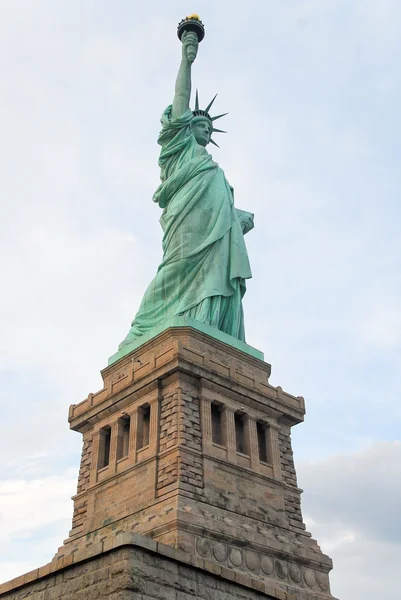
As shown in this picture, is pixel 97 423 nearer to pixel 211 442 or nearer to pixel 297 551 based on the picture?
pixel 211 442

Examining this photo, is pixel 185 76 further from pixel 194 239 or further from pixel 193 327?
pixel 193 327

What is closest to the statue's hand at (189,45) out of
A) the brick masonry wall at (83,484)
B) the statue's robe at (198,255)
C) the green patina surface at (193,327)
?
the statue's robe at (198,255)

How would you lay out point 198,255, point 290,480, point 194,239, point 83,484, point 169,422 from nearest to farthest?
1. point 169,422
2. point 290,480
3. point 83,484
4. point 198,255
5. point 194,239

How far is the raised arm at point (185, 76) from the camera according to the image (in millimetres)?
33594

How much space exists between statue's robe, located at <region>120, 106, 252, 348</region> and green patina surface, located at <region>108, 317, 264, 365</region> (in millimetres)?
634

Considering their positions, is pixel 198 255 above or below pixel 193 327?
above

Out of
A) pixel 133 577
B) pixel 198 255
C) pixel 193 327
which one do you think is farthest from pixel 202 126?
pixel 133 577

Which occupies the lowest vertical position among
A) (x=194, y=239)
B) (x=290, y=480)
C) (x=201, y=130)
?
(x=290, y=480)

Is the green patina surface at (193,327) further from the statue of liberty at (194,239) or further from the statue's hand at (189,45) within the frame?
the statue's hand at (189,45)

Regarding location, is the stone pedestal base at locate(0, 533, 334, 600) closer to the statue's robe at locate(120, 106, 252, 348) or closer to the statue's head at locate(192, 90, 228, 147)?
the statue's robe at locate(120, 106, 252, 348)

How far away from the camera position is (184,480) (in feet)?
74.2

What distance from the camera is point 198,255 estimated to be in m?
29.6

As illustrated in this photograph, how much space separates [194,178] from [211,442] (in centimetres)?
1201

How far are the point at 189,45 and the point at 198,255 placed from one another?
38.7 feet
